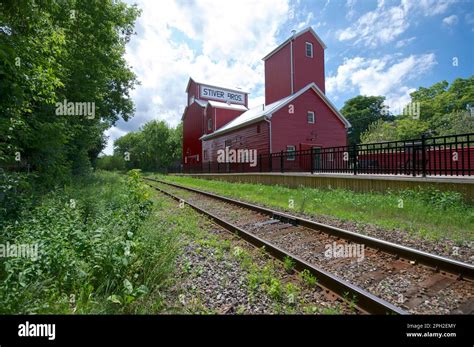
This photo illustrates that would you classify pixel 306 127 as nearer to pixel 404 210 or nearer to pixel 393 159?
pixel 393 159

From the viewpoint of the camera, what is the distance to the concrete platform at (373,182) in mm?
6709

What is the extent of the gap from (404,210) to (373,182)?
250cm

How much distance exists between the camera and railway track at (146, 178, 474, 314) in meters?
2.80

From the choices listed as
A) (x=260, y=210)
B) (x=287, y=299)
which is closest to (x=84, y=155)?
(x=260, y=210)

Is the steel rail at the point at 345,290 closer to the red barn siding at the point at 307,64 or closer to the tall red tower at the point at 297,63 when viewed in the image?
the tall red tower at the point at 297,63

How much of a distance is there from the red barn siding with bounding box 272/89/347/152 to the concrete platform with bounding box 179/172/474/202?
613 cm

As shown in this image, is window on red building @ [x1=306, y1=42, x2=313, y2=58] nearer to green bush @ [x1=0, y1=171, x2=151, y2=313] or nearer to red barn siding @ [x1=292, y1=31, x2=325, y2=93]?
red barn siding @ [x1=292, y1=31, x2=325, y2=93]

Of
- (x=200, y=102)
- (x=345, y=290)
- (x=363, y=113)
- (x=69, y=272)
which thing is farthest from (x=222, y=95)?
(x=363, y=113)

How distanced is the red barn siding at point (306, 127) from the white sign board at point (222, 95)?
61.4 feet

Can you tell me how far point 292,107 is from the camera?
21.0 m

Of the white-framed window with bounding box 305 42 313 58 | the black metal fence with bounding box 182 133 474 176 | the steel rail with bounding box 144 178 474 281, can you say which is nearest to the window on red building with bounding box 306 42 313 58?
the white-framed window with bounding box 305 42 313 58

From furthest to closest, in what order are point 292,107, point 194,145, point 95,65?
point 194,145, point 292,107, point 95,65
